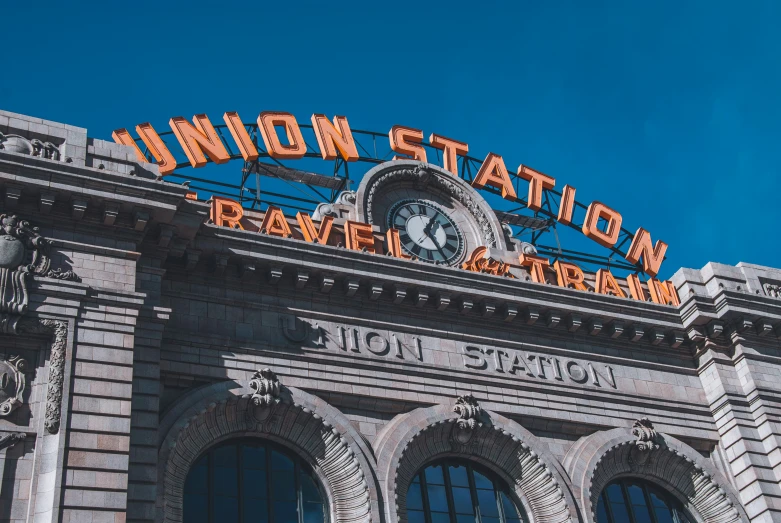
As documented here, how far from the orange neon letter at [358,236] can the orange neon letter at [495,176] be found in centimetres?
867

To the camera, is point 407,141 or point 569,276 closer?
point 569,276

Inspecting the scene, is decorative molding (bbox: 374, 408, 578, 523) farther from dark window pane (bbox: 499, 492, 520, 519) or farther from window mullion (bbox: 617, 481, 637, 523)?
window mullion (bbox: 617, 481, 637, 523)

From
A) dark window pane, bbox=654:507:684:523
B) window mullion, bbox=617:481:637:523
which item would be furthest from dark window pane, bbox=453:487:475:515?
dark window pane, bbox=654:507:684:523

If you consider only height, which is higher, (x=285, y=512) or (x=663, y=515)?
(x=663, y=515)

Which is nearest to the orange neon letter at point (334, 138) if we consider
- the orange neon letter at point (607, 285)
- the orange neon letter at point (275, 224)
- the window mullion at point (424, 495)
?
the orange neon letter at point (275, 224)

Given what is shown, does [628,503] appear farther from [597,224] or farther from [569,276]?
[597,224]

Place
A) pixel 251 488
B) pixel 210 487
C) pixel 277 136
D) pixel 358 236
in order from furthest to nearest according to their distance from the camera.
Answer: pixel 277 136 → pixel 358 236 → pixel 251 488 → pixel 210 487

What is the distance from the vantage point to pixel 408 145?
142ft


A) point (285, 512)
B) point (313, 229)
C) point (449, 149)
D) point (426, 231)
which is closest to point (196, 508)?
point (285, 512)

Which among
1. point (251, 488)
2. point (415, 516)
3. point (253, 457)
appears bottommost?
point (415, 516)

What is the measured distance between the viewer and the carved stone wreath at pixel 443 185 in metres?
39.8

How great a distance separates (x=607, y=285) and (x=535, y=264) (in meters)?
2.93

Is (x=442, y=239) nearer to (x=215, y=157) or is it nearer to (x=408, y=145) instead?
(x=408, y=145)

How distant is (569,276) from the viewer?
128 feet
